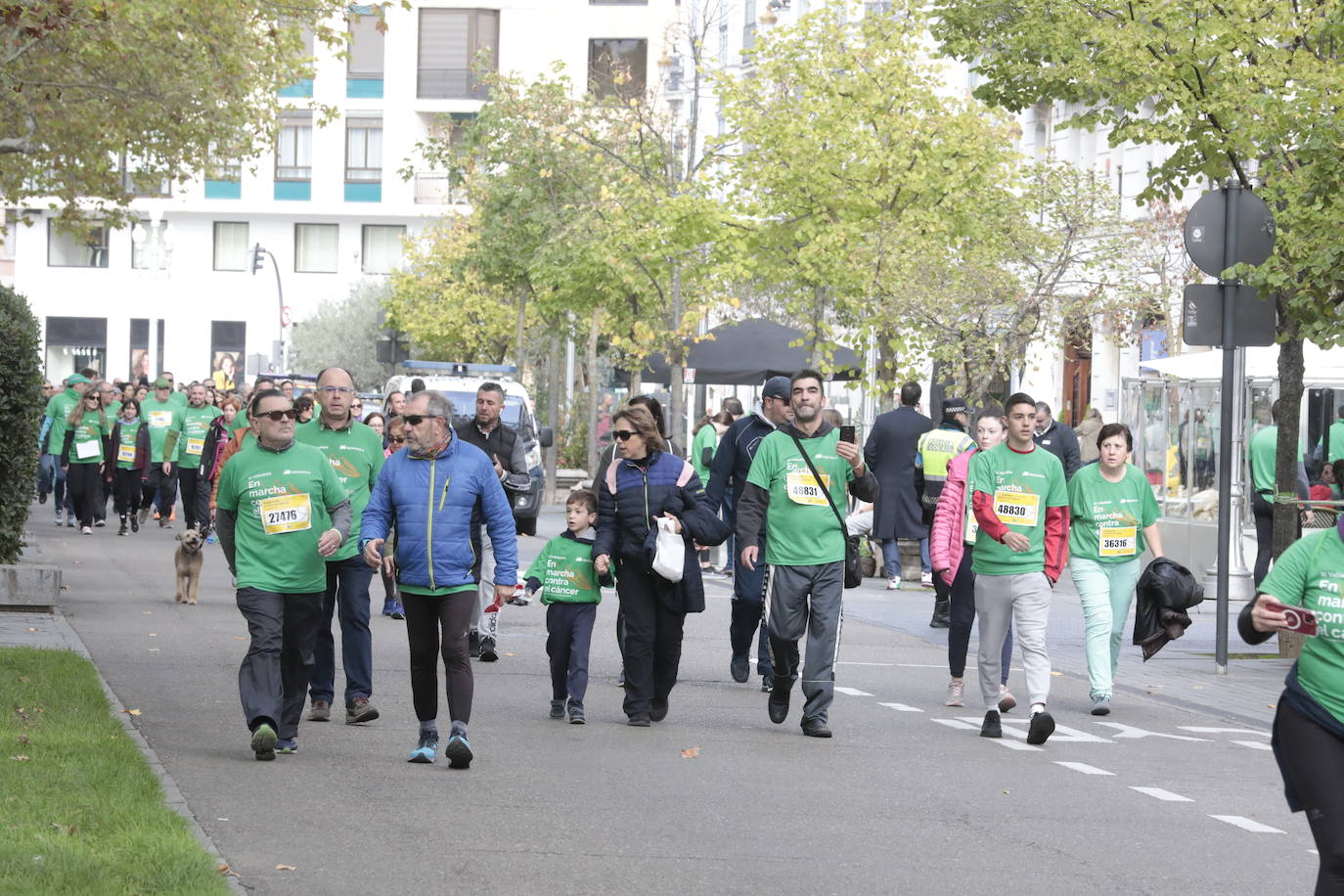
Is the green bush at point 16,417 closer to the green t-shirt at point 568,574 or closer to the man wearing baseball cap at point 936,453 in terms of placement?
the green t-shirt at point 568,574

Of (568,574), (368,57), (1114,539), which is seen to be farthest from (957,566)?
(368,57)

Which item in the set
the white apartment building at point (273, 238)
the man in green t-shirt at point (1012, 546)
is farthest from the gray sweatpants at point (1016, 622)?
the white apartment building at point (273, 238)

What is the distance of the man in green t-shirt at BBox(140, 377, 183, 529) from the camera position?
87.2 feet

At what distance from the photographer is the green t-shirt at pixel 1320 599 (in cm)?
597

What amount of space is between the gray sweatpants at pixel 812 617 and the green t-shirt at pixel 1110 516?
2.14 metres

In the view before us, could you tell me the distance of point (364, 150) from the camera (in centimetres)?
7288

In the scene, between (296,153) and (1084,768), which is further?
(296,153)

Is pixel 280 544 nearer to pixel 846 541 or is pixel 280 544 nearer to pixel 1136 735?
pixel 846 541

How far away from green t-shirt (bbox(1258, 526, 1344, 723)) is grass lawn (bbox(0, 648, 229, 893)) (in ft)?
10.8

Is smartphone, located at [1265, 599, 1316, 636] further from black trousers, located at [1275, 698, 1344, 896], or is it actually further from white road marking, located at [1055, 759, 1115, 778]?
white road marking, located at [1055, 759, 1115, 778]

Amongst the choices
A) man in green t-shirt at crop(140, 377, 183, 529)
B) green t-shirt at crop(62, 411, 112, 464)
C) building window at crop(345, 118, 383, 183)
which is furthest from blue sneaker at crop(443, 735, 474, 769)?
building window at crop(345, 118, 383, 183)

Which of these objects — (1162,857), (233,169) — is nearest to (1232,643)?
(1162,857)

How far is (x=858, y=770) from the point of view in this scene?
33.8 ft

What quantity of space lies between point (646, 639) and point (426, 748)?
2.09 meters
